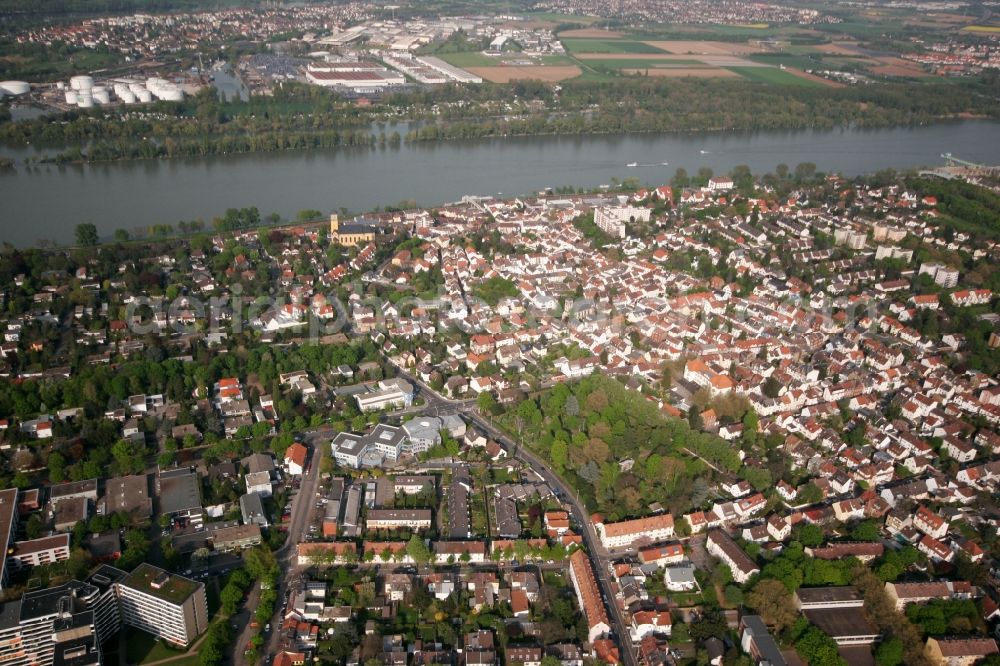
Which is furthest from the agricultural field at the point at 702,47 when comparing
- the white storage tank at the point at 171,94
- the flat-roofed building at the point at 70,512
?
the flat-roofed building at the point at 70,512

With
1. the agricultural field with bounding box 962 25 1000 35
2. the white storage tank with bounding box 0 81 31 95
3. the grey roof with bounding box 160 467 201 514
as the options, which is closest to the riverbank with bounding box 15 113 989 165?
the white storage tank with bounding box 0 81 31 95

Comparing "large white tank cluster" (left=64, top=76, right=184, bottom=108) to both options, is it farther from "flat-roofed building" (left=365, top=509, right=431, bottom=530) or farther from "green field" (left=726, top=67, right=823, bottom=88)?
"green field" (left=726, top=67, right=823, bottom=88)

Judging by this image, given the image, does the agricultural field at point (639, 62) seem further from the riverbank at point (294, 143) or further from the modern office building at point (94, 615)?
the modern office building at point (94, 615)

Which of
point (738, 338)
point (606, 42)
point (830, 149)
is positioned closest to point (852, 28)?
point (606, 42)

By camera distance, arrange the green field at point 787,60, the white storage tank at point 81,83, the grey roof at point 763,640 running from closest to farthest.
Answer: the grey roof at point 763,640 < the white storage tank at point 81,83 < the green field at point 787,60

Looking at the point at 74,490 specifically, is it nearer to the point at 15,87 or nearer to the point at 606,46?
the point at 15,87

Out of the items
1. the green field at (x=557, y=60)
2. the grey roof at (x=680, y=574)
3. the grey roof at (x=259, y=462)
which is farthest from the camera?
the green field at (x=557, y=60)

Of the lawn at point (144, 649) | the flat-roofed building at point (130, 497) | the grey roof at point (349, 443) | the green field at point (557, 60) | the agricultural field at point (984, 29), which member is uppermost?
the agricultural field at point (984, 29)
